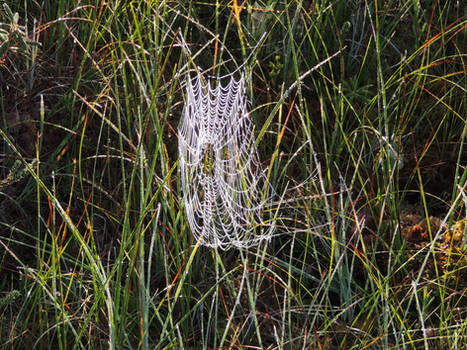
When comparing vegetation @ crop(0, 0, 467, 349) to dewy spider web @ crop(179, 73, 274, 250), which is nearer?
vegetation @ crop(0, 0, 467, 349)

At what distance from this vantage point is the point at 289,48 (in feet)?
7.53

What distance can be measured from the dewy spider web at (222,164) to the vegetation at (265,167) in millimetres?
50

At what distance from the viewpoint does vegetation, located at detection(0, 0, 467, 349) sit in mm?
1799

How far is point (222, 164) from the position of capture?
2295mm

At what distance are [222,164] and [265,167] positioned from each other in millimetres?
198

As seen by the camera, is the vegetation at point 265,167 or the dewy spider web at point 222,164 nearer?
the vegetation at point 265,167

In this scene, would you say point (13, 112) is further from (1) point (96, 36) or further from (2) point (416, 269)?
(2) point (416, 269)

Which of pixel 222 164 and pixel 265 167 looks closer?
pixel 265 167

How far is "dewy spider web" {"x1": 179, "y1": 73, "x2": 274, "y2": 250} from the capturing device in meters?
2.05

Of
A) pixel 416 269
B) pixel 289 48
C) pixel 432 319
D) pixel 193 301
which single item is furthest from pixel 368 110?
pixel 193 301

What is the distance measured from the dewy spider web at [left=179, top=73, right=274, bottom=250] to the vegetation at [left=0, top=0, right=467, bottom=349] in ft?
0.16

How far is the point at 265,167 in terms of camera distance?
214cm

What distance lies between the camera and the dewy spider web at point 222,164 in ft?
6.74

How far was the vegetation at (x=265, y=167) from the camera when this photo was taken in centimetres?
180
